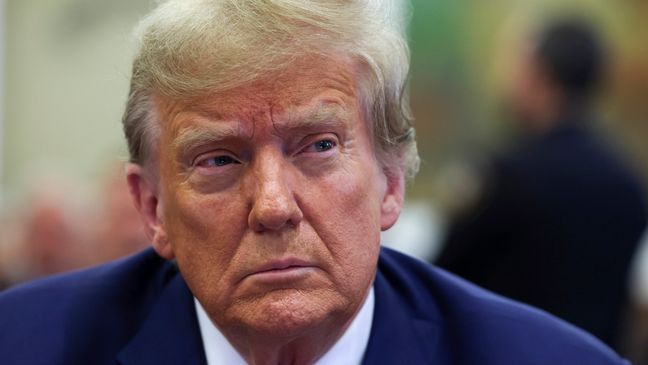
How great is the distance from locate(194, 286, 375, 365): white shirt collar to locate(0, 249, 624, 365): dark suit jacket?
22mm

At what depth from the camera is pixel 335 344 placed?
279 centimetres

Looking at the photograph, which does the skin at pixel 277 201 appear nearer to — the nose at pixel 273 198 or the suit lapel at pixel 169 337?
the nose at pixel 273 198

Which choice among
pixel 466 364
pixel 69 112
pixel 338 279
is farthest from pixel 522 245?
pixel 69 112

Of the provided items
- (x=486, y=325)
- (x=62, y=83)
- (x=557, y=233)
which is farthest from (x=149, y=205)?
(x=62, y=83)

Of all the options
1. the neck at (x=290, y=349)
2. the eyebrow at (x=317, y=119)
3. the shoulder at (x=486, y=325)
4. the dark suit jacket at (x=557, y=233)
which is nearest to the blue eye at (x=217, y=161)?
the eyebrow at (x=317, y=119)

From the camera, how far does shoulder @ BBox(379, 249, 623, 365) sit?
286 centimetres

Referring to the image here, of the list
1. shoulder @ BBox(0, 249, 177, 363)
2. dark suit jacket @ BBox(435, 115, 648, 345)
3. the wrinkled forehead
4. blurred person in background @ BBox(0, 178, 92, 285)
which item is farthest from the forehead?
blurred person in background @ BBox(0, 178, 92, 285)

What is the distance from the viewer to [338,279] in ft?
8.42

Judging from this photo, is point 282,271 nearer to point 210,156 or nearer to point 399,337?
point 210,156

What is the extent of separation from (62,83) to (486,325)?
519 cm

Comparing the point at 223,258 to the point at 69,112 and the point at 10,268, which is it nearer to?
the point at 10,268

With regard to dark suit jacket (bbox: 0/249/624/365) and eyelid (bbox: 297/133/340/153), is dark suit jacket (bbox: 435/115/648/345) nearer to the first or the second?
dark suit jacket (bbox: 0/249/624/365)

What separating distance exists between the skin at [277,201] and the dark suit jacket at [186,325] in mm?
238

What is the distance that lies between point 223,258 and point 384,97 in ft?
1.64
